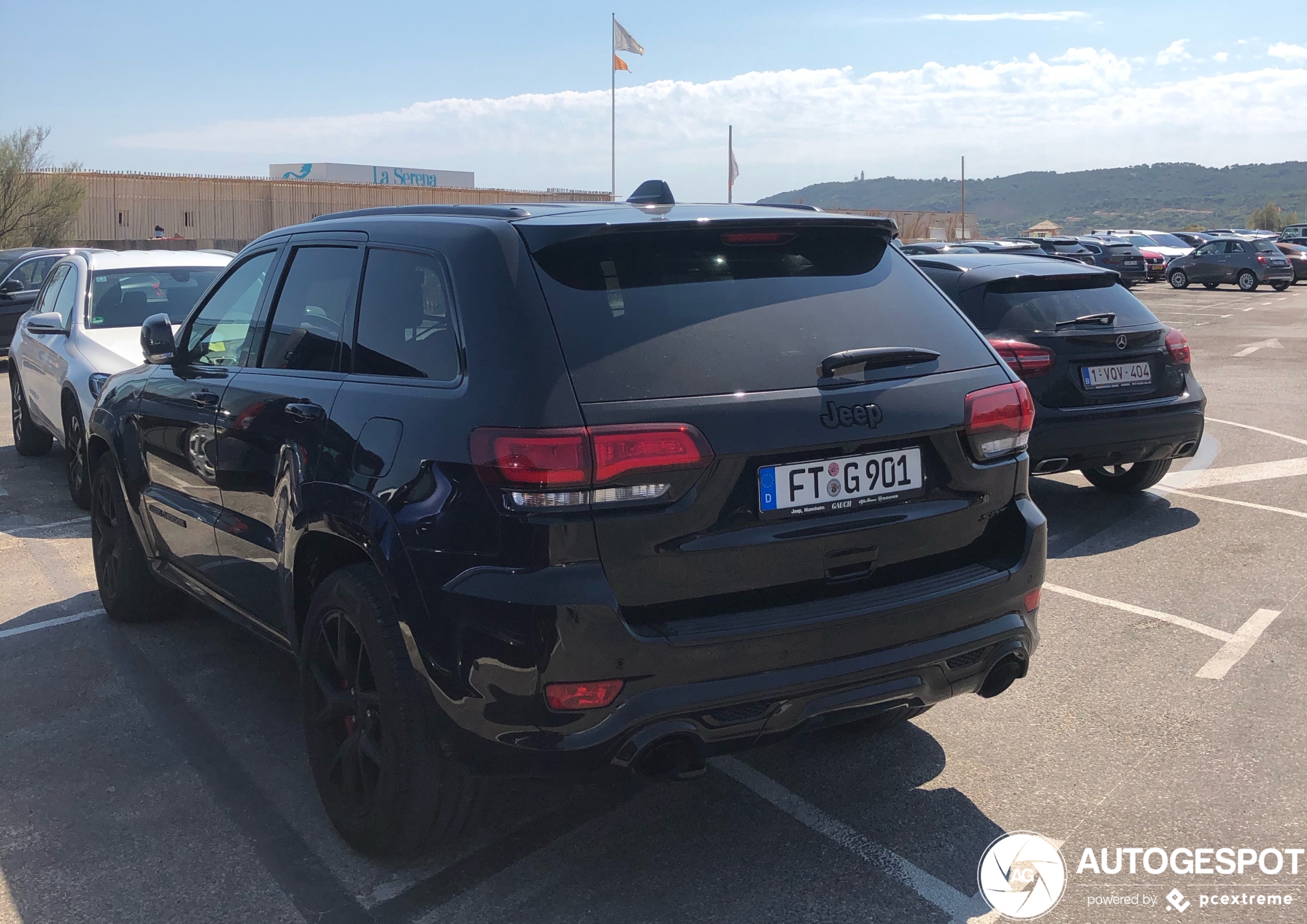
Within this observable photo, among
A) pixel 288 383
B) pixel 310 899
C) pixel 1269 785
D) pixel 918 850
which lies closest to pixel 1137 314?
pixel 1269 785

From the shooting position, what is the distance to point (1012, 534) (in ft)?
10.9

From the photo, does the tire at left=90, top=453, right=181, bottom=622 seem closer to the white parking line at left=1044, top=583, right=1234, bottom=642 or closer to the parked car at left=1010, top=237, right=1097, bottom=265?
the white parking line at left=1044, top=583, right=1234, bottom=642

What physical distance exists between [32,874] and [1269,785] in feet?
12.0

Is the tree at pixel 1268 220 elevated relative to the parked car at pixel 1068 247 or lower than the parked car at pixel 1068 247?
elevated

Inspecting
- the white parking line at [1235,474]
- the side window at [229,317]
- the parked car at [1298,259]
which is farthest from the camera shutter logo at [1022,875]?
the parked car at [1298,259]

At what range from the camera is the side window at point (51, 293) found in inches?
378

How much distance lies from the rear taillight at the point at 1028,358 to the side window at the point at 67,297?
6.62 metres

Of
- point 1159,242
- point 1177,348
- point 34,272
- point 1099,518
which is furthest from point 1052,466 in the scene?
point 1159,242

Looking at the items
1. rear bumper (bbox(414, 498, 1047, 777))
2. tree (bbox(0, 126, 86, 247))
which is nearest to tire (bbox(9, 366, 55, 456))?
rear bumper (bbox(414, 498, 1047, 777))

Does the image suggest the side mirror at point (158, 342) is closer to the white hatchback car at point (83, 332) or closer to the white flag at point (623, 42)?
the white hatchback car at point (83, 332)

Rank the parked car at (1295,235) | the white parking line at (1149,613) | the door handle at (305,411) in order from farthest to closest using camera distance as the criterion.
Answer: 1. the parked car at (1295,235)
2. the white parking line at (1149,613)
3. the door handle at (305,411)

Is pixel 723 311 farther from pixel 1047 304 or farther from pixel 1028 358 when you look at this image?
pixel 1047 304

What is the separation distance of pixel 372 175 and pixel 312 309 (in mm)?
86105

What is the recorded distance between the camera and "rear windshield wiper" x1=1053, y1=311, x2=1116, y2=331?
6.90 m
